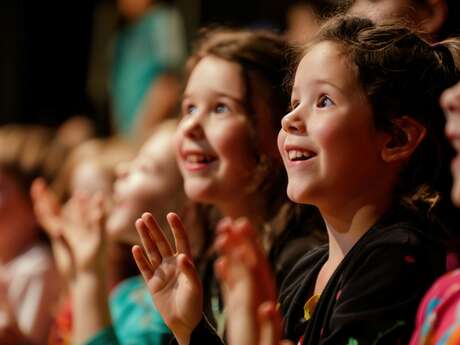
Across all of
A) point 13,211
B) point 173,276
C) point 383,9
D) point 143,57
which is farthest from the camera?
point 143,57

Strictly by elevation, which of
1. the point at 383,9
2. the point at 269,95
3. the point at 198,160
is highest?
the point at 383,9

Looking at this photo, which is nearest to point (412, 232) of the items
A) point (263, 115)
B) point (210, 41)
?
point (263, 115)

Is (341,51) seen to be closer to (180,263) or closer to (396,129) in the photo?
(396,129)

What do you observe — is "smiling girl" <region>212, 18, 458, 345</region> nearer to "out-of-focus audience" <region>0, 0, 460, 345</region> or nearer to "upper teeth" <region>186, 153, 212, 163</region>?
"out-of-focus audience" <region>0, 0, 460, 345</region>

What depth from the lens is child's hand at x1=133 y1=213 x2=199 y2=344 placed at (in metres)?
1.15

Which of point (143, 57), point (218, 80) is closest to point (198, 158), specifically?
point (218, 80)

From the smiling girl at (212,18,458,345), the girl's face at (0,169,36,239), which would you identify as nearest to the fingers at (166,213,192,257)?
the smiling girl at (212,18,458,345)

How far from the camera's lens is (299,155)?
3.80 feet

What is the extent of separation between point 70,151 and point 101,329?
1.40 meters

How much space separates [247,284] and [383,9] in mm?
592

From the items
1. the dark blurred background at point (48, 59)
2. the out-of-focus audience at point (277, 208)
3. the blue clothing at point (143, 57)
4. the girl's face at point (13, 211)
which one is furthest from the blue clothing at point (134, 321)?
the dark blurred background at point (48, 59)

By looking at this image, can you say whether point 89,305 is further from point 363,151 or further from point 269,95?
point 363,151

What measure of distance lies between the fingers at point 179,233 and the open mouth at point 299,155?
179 mm

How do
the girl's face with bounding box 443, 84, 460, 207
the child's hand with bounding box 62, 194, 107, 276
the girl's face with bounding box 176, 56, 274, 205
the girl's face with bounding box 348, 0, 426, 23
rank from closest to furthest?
the girl's face with bounding box 443, 84, 460, 207 < the girl's face with bounding box 348, 0, 426, 23 < the girl's face with bounding box 176, 56, 274, 205 < the child's hand with bounding box 62, 194, 107, 276
